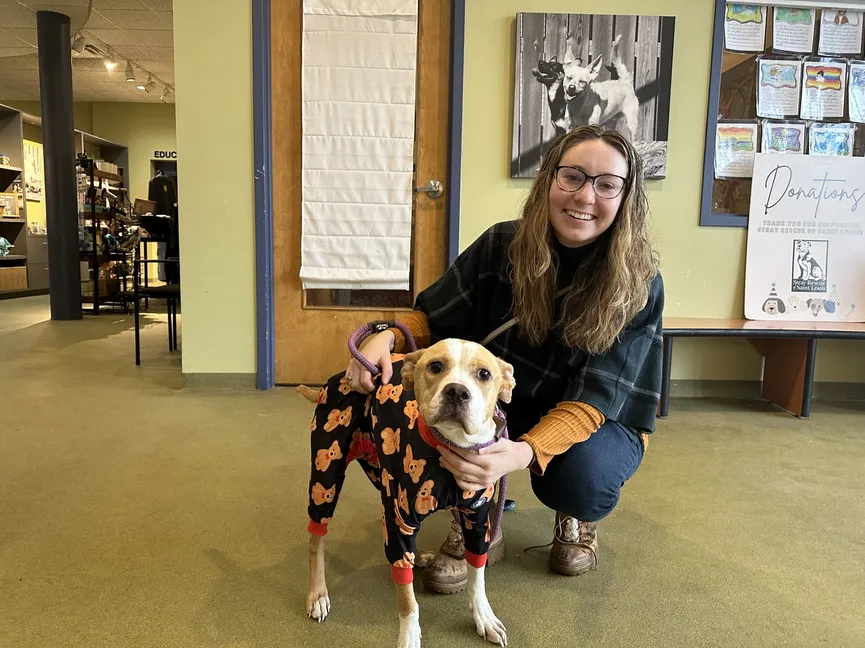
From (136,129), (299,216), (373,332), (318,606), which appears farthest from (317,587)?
(136,129)

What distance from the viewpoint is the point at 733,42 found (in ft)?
10.5

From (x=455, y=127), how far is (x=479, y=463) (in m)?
2.44

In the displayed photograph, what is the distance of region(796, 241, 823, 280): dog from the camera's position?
327cm

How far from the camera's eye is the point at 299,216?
10.8ft

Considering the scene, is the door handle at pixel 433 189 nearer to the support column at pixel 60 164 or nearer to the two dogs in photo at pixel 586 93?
the two dogs in photo at pixel 586 93

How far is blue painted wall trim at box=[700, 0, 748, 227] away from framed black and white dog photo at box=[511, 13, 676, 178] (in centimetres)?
25

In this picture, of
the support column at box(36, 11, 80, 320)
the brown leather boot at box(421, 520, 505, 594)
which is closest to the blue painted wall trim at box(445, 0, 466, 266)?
the brown leather boot at box(421, 520, 505, 594)

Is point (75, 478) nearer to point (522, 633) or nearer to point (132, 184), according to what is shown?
point (522, 633)

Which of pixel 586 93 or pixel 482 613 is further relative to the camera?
pixel 586 93

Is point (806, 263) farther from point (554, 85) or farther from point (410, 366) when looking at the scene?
point (410, 366)

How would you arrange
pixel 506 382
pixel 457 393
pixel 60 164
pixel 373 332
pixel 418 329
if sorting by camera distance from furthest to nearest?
pixel 60 164 → pixel 418 329 → pixel 373 332 → pixel 506 382 → pixel 457 393

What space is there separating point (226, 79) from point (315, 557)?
103 inches

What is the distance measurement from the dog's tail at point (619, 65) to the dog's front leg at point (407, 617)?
2.82 meters

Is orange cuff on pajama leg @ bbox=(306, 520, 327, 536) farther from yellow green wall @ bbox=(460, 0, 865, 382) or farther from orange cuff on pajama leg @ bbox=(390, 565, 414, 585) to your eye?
yellow green wall @ bbox=(460, 0, 865, 382)
